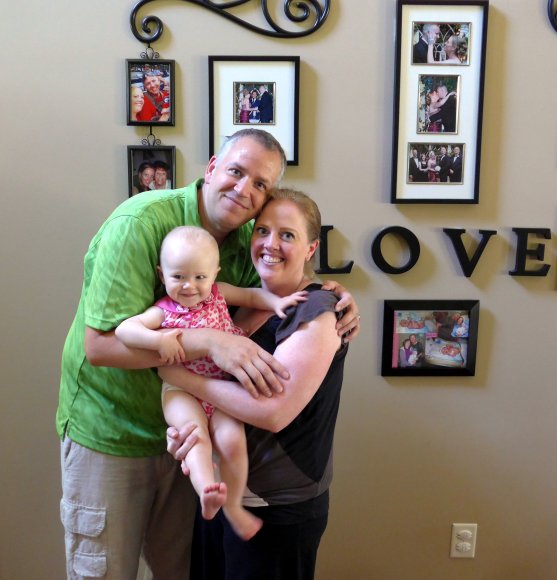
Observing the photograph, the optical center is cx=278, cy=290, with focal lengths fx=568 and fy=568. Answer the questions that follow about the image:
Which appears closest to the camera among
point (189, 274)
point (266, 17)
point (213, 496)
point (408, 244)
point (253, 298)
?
point (213, 496)

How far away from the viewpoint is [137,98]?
1667 millimetres

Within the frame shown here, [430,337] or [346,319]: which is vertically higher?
[346,319]

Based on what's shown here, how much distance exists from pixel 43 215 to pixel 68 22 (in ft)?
1.85

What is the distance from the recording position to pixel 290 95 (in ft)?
5.54

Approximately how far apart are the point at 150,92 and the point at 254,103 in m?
0.31

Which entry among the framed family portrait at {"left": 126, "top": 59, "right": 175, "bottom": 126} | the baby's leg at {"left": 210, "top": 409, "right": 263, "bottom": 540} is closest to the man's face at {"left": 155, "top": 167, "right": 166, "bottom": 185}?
the framed family portrait at {"left": 126, "top": 59, "right": 175, "bottom": 126}

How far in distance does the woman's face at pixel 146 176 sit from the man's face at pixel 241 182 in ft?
1.57

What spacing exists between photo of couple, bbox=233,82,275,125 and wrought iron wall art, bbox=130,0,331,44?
155 millimetres

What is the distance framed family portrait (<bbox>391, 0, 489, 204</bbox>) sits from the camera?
5.48 feet

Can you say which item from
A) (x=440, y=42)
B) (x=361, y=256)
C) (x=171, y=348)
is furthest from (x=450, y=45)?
(x=171, y=348)

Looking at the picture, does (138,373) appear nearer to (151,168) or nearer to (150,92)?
(151,168)

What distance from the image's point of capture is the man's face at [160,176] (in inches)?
66.9

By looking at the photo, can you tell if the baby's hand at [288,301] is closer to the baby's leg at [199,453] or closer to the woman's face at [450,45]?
the baby's leg at [199,453]

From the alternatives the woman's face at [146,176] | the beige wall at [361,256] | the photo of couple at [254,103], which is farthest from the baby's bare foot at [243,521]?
the photo of couple at [254,103]
